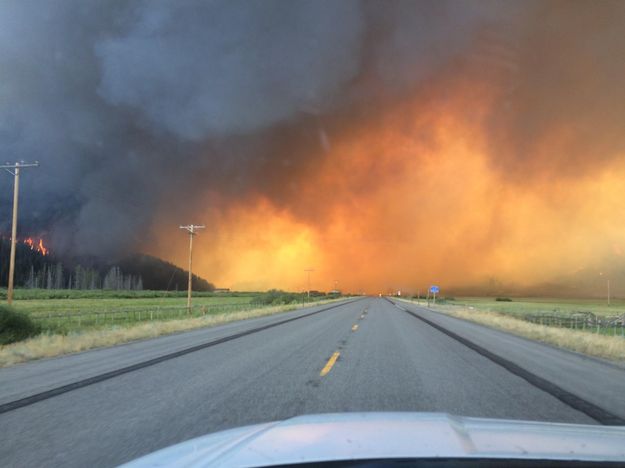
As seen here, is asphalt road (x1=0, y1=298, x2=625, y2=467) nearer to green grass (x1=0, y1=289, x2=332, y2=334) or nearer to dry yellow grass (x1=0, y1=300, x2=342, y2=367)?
dry yellow grass (x1=0, y1=300, x2=342, y2=367)

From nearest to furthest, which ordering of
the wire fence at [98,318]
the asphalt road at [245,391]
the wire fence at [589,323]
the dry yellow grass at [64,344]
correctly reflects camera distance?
Result: the asphalt road at [245,391] → the dry yellow grass at [64,344] → the wire fence at [98,318] → the wire fence at [589,323]

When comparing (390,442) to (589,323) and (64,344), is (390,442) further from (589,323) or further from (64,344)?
(589,323)

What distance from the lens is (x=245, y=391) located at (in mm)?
7555

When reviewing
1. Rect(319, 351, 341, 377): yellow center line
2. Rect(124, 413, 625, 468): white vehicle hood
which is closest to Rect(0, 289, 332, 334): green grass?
Rect(319, 351, 341, 377): yellow center line

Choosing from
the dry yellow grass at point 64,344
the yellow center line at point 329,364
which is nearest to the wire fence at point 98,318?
the dry yellow grass at point 64,344

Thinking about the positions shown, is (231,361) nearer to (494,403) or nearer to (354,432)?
(494,403)

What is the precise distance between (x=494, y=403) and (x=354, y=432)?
4.38 meters

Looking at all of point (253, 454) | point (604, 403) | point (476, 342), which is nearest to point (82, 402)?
point (253, 454)

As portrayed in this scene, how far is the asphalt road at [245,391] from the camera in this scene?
17.4 ft

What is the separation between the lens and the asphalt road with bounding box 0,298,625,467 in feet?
17.4

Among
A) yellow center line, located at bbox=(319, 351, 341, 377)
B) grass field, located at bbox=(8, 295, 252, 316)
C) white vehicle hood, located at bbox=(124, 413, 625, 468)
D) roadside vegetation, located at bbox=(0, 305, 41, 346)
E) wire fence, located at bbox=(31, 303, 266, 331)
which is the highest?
white vehicle hood, located at bbox=(124, 413, 625, 468)

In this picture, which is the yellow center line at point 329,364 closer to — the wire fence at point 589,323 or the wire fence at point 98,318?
the wire fence at point 98,318

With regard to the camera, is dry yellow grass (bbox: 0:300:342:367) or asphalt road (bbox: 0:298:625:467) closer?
asphalt road (bbox: 0:298:625:467)

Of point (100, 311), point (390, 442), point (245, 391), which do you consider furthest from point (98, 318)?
point (390, 442)
